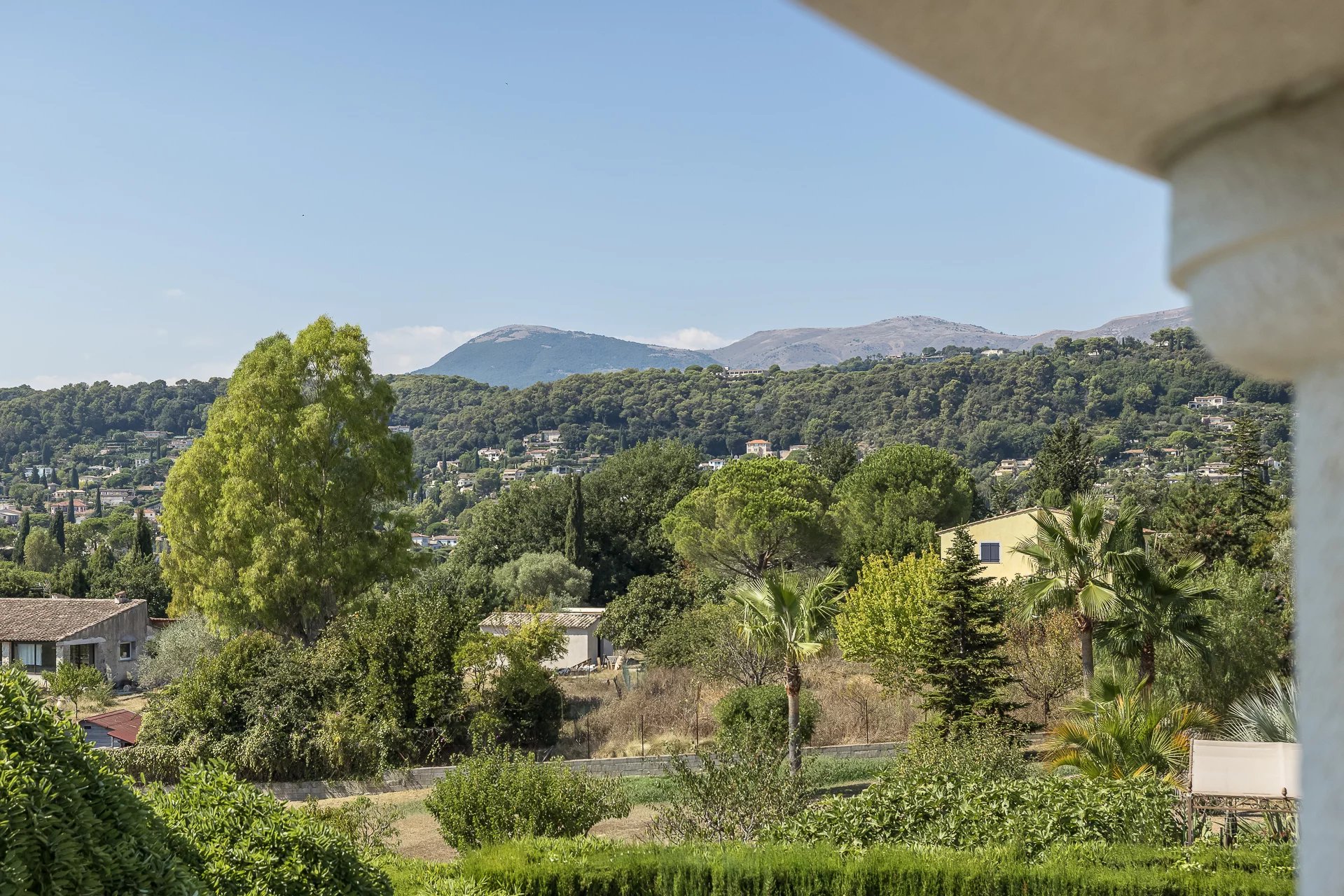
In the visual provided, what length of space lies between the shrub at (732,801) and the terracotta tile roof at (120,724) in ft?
43.5

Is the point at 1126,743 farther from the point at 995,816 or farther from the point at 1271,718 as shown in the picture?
the point at 995,816

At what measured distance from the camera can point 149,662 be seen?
28000mm

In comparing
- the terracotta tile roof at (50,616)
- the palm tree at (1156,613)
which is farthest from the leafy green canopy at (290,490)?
the palm tree at (1156,613)

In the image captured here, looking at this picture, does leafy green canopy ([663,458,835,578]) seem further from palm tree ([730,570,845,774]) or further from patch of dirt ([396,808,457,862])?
patch of dirt ([396,808,457,862])

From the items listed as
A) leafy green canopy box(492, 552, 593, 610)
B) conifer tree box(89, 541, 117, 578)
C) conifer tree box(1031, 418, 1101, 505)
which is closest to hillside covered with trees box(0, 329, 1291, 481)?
conifer tree box(1031, 418, 1101, 505)

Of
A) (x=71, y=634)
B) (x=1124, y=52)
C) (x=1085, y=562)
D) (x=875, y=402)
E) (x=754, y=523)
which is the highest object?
(x=875, y=402)

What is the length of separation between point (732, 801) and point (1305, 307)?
456 inches

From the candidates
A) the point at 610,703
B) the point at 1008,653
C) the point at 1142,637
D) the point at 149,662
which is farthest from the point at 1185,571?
the point at 149,662

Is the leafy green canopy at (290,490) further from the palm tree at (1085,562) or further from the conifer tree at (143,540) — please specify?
the conifer tree at (143,540)

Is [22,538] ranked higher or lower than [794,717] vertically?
lower

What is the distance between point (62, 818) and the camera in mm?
4703

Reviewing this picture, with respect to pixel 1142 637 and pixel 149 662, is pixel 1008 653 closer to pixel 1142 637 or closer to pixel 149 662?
pixel 1142 637

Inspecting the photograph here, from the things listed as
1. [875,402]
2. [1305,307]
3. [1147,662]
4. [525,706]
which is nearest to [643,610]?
[525,706]

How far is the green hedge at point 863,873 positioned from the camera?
322 inches
